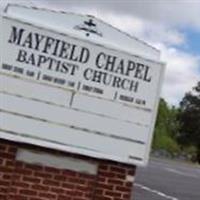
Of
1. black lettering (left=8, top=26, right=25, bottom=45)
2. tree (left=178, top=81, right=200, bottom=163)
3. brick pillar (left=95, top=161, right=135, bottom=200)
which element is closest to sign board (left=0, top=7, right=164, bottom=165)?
black lettering (left=8, top=26, right=25, bottom=45)

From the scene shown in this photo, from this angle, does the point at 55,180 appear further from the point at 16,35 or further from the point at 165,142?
the point at 165,142

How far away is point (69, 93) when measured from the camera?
34.8 ft

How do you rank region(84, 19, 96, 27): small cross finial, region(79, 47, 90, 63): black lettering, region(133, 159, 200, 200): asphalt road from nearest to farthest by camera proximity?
region(79, 47, 90, 63): black lettering, region(84, 19, 96, 27): small cross finial, region(133, 159, 200, 200): asphalt road

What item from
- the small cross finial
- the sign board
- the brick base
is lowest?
Result: the brick base

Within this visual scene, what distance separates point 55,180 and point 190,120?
328 ft

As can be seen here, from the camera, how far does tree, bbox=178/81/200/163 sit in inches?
4296

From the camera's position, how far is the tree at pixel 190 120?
358ft

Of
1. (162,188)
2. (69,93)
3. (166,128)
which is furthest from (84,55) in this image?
(166,128)

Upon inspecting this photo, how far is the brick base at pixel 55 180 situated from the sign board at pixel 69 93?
169mm

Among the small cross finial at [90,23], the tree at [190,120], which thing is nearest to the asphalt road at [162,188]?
the small cross finial at [90,23]

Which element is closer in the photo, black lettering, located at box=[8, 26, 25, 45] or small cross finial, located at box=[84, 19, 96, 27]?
black lettering, located at box=[8, 26, 25, 45]

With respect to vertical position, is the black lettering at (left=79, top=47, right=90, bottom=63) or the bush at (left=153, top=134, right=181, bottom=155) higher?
the bush at (left=153, top=134, right=181, bottom=155)

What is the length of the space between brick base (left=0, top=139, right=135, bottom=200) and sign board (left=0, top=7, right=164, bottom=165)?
0.17 meters

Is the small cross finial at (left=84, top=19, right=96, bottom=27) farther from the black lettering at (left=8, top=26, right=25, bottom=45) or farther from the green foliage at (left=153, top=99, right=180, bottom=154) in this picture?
the green foliage at (left=153, top=99, right=180, bottom=154)
